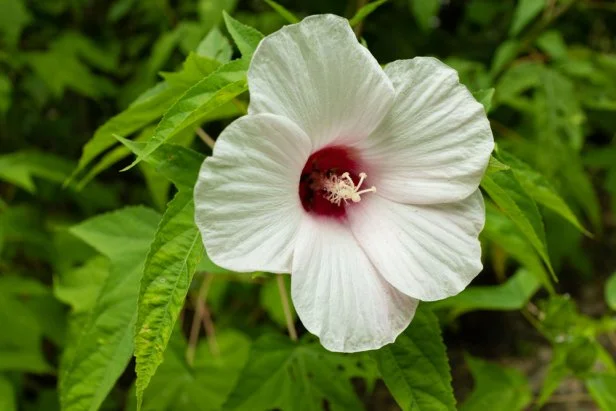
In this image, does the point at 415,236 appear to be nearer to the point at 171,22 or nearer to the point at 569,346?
the point at 569,346

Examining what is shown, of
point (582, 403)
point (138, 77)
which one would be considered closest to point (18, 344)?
point (138, 77)

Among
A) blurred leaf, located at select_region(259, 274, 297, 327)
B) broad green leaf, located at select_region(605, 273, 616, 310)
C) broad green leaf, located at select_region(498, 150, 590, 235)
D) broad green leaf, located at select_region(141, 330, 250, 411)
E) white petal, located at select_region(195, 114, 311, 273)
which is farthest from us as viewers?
blurred leaf, located at select_region(259, 274, 297, 327)

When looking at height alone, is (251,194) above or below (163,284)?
above

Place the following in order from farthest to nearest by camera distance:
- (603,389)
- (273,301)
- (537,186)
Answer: (273,301)
(603,389)
(537,186)

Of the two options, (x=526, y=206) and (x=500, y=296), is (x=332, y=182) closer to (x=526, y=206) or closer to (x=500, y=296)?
(x=526, y=206)

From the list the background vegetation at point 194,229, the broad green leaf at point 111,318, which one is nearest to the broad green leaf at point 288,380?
the background vegetation at point 194,229

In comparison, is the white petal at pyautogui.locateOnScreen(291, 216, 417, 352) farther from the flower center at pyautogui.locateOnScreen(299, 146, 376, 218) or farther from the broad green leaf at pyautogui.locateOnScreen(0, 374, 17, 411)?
the broad green leaf at pyautogui.locateOnScreen(0, 374, 17, 411)

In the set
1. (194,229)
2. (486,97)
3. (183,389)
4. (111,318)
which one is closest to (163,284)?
(194,229)

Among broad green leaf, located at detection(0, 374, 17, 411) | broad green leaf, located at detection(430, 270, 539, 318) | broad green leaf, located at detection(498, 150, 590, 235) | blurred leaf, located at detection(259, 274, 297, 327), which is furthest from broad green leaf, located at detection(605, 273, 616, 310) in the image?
broad green leaf, located at detection(0, 374, 17, 411)
